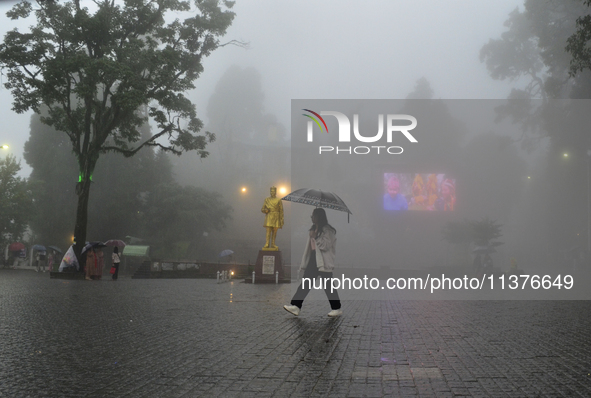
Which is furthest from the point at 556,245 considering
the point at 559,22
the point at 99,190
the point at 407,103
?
the point at 99,190

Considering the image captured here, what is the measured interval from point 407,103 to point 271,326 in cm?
6838

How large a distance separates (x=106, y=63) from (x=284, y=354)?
59.6ft

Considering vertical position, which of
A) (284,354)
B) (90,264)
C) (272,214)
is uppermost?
(272,214)

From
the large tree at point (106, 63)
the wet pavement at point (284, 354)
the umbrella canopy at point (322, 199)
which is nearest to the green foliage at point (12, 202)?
the large tree at point (106, 63)

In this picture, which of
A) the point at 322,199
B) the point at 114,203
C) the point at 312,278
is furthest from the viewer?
the point at 114,203

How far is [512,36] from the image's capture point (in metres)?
54.0

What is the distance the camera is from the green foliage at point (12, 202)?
4072 centimetres

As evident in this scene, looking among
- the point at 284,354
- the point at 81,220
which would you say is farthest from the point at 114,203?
the point at 284,354

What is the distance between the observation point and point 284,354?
555cm

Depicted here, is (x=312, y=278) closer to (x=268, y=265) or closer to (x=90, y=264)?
(x=268, y=265)

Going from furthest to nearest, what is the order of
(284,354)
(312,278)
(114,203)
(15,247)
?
(114,203) → (15,247) → (312,278) → (284,354)

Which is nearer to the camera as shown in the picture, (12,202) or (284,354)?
(284,354)

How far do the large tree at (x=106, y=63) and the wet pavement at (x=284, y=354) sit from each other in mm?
13693

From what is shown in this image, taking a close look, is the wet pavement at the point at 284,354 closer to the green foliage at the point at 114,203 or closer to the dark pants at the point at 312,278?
the dark pants at the point at 312,278
